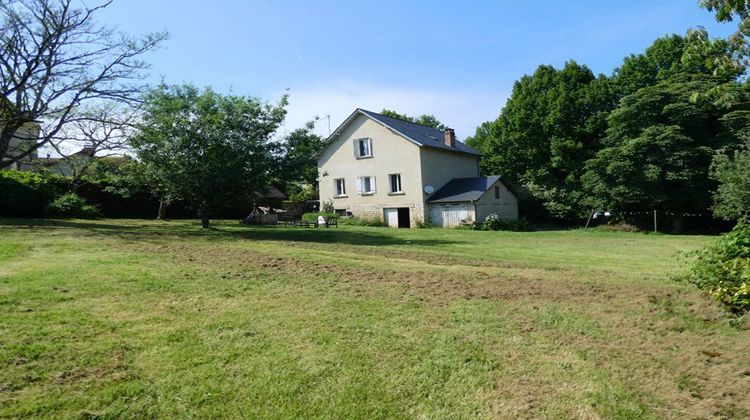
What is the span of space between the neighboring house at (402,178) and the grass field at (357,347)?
22.7 meters

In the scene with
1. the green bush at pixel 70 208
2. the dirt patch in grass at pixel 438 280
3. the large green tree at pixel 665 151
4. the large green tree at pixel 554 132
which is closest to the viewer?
the dirt patch in grass at pixel 438 280

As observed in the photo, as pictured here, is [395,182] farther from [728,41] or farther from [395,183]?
[728,41]

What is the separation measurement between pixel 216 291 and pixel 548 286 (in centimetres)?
508

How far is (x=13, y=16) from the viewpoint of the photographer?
56.2 feet

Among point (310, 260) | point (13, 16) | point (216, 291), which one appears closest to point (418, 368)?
point (216, 291)

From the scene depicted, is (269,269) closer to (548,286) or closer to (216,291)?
(216,291)

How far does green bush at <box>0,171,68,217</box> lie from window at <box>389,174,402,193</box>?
65.1 feet

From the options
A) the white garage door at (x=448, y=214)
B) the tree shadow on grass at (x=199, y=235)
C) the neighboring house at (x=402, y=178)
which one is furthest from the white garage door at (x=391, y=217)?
the tree shadow on grass at (x=199, y=235)

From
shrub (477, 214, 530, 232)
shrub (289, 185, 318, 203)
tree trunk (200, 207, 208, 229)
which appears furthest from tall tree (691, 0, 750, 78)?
shrub (289, 185, 318, 203)

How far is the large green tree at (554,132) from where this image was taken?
34.9 metres

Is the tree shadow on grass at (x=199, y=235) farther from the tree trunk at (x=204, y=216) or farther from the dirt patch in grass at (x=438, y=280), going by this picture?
the dirt patch in grass at (x=438, y=280)

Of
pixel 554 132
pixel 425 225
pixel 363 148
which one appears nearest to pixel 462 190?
pixel 425 225

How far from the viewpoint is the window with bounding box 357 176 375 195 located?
32.7 meters

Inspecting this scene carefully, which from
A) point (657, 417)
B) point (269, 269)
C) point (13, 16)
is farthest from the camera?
point (13, 16)
